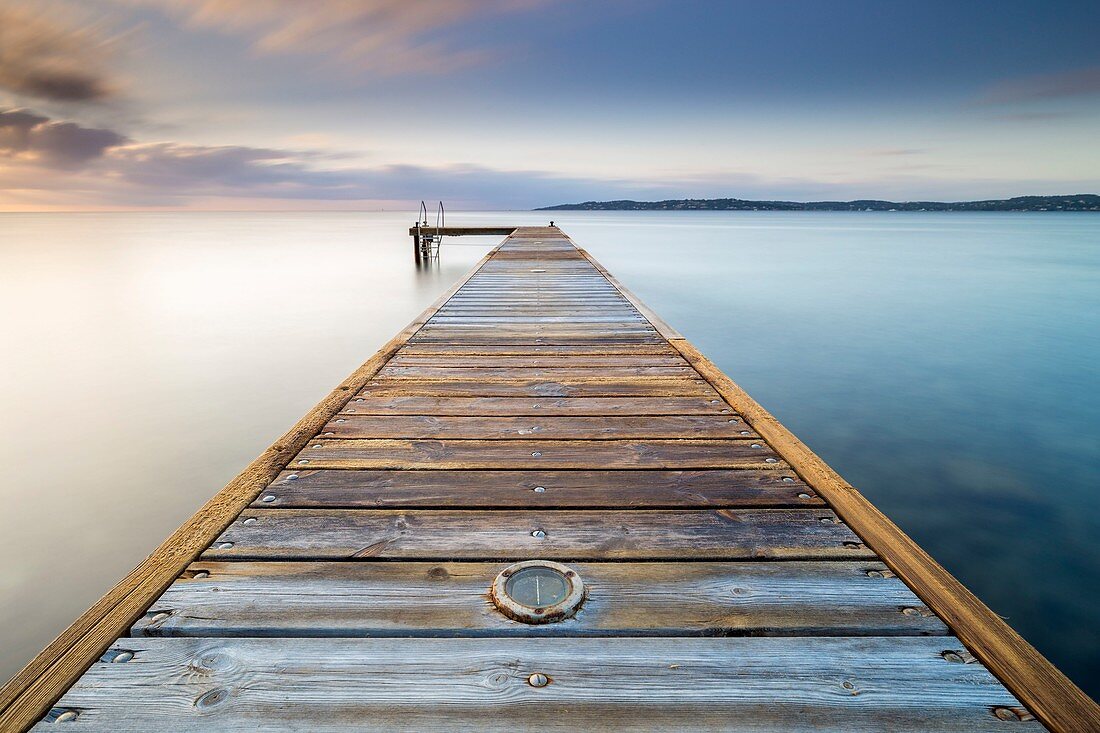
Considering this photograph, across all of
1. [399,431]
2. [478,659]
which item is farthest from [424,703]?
[399,431]

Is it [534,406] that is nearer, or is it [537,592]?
[537,592]

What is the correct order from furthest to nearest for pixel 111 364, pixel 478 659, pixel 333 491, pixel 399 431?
pixel 111 364 < pixel 399 431 < pixel 333 491 < pixel 478 659

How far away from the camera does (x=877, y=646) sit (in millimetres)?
1294

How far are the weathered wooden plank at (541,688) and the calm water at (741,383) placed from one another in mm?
2503

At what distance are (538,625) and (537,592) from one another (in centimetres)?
12

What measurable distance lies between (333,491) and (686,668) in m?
1.28

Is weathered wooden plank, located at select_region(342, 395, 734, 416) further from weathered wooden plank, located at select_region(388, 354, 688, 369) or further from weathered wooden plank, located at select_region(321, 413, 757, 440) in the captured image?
weathered wooden plank, located at select_region(388, 354, 688, 369)

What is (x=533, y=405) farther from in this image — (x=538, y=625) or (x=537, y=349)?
(x=538, y=625)

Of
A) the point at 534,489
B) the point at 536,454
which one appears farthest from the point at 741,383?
the point at 534,489

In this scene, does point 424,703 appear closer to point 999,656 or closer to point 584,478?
point 584,478

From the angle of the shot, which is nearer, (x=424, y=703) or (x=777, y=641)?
(x=424, y=703)

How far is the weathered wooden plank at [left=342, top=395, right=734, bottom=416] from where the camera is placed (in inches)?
108

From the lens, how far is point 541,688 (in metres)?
1.18

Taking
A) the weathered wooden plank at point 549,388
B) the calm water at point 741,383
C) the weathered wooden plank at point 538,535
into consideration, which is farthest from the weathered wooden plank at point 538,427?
the calm water at point 741,383
